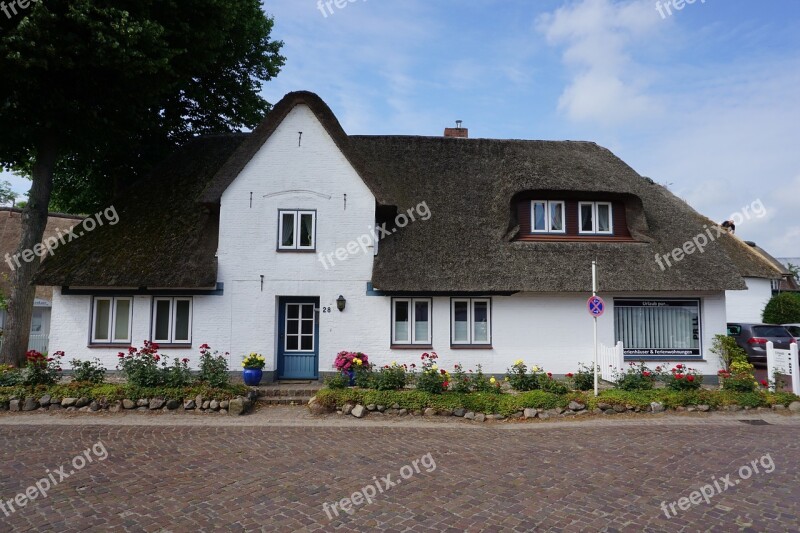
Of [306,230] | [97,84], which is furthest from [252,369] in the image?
[97,84]

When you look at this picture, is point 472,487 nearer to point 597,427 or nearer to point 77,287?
point 597,427

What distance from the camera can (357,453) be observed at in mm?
8008

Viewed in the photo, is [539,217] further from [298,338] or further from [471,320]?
[298,338]

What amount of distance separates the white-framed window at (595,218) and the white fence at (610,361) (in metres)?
3.84

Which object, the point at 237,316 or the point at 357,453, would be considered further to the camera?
the point at 237,316

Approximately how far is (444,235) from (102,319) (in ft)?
33.5

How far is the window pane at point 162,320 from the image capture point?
540 inches

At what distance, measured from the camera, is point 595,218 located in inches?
598

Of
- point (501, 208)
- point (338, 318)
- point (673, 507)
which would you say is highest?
point (501, 208)

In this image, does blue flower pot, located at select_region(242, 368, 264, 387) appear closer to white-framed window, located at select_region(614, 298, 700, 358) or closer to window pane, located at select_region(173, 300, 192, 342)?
window pane, located at select_region(173, 300, 192, 342)

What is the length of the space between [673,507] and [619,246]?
9892 millimetres

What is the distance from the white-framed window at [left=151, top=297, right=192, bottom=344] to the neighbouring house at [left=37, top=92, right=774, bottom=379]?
0.04 metres

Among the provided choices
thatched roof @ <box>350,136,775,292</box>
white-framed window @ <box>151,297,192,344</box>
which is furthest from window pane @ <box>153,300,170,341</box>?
thatched roof @ <box>350,136,775,292</box>

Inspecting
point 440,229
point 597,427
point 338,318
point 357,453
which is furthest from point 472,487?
point 440,229
